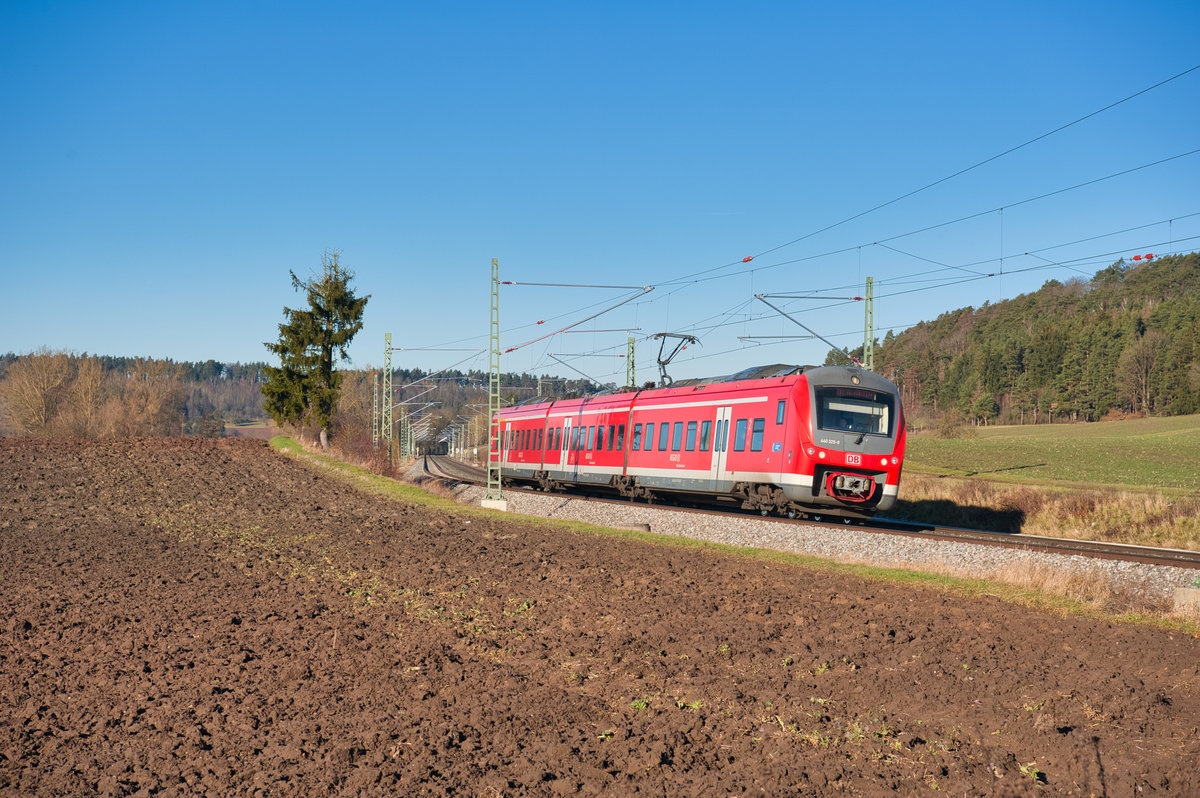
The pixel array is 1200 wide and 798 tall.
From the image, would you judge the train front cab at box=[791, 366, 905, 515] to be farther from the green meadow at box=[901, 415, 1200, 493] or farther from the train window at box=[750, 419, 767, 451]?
the green meadow at box=[901, 415, 1200, 493]

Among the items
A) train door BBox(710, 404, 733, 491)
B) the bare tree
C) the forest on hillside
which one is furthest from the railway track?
the forest on hillside

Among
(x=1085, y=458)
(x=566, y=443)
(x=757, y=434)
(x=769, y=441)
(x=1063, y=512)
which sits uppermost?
(x=757, y=434)

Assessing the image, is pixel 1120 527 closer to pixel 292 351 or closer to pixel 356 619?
pixel 356 619

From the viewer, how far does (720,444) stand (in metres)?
22.5

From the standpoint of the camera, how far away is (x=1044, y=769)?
600cm

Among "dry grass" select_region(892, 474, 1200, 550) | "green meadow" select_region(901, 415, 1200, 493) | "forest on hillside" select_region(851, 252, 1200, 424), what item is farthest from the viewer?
"forest on hillside" select_region(851, 252, 1200, 424)

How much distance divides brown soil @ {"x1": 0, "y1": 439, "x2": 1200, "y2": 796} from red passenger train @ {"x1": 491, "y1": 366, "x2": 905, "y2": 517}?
198 inches

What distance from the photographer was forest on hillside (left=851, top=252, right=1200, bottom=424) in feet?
279

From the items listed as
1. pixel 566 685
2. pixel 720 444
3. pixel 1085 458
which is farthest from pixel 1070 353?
pixel 566 685

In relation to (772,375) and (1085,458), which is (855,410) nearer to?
(772,375)

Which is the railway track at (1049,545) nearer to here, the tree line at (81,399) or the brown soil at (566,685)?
the brown soil at (566,685)

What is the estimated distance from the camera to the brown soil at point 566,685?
19.7ft

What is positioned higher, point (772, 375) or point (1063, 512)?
point (772, 375)

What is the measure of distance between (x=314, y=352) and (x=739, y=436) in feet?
98.7
